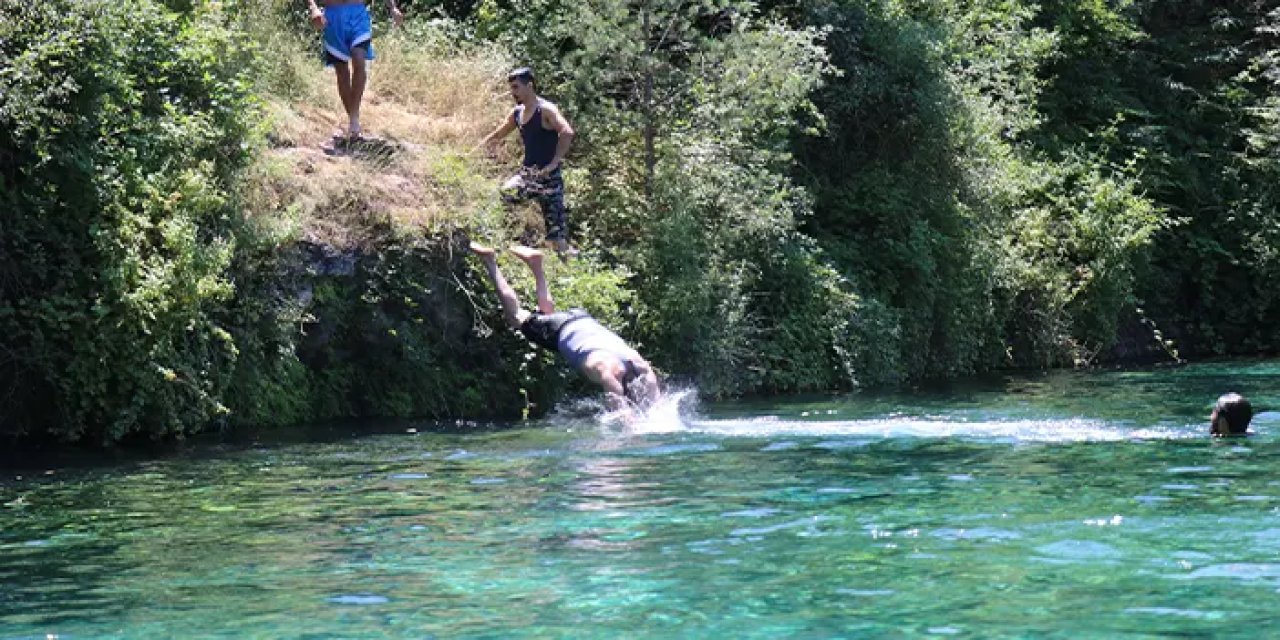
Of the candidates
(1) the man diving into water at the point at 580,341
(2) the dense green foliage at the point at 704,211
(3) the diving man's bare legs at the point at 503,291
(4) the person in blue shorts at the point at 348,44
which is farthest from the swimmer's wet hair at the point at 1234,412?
(4) the person in blue shorts at the point at 348,44

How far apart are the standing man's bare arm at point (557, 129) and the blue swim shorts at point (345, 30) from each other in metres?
2.04

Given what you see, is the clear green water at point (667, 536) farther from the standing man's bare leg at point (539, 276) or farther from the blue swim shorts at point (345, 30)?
the blue swim shorts at point (345, 30)

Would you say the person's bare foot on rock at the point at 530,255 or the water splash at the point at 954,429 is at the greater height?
the person's bare foot on rock at the point at 530,255

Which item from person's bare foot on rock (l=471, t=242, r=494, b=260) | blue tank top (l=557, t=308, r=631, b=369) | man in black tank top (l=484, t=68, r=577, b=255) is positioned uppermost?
man in black tank top (l=484, t=68, r=577, b=255)

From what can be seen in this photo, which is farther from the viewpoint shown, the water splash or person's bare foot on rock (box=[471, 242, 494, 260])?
person's bare foot on rock (box=[471, 242, 494, 260])

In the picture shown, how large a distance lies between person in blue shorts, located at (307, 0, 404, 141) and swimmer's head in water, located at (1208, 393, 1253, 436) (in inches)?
370

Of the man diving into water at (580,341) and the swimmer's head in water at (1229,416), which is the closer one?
the swimmer's head in water at (1229,416)

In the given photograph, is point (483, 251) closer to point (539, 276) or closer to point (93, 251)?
point (539, 276)

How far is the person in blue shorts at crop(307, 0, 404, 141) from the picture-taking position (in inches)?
725

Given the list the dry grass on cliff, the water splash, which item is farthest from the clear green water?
the dry grass on cliff

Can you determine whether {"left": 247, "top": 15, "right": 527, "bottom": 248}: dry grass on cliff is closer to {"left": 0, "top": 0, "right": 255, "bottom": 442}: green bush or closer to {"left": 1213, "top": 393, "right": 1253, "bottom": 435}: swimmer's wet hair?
{"left": 0, "top": 0, "right": 255, "bottom": 442}: green bush

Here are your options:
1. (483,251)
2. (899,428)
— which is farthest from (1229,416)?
(483,251)

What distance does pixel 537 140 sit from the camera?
63.3 feet

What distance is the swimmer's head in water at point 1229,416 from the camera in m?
14.0
